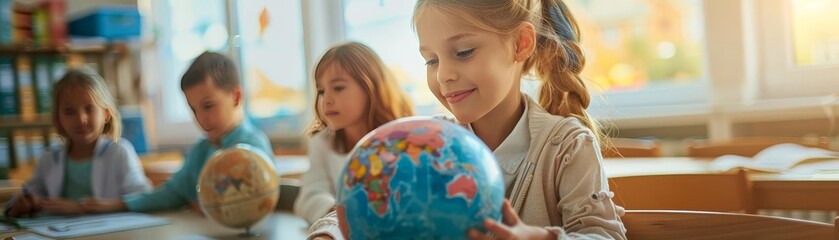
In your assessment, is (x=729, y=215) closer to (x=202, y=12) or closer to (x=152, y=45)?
(x=202, y=12)

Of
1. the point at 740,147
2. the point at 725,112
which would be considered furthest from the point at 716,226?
→ the point at 725,112

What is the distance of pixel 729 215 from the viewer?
133 cm

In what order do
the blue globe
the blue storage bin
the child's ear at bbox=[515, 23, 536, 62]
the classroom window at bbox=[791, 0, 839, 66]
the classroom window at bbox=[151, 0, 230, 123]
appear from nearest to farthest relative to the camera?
the blue globe < the child's ear at bbox=[515, 23, 536, 62] < the classroom window at bbox=[791, 0, 839, 66] < the blue storage bin < the classroom window at bbox=[151, 0, 230, 123]

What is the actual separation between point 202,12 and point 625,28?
3380 mm

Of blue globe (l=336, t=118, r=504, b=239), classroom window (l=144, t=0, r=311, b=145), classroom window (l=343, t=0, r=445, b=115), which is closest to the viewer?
blue globe (l=336, t=118, r=504, b=239)

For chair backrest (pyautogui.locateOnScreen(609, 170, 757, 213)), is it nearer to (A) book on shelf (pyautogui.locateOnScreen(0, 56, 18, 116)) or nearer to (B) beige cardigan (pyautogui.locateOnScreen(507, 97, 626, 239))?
(B) beige cardigan (pyautogui.locateOnScreen(507, 97, 626, 239))

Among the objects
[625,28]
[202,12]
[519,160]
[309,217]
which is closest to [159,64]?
[202,12]

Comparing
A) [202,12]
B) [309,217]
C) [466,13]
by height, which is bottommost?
[309,217]

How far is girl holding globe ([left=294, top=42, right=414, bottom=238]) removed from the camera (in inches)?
79.7

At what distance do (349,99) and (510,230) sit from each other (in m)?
1.09

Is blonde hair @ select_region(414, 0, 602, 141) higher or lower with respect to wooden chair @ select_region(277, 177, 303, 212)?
higher

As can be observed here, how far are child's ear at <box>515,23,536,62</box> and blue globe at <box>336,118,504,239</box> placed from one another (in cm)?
40

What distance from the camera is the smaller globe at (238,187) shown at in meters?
1.79

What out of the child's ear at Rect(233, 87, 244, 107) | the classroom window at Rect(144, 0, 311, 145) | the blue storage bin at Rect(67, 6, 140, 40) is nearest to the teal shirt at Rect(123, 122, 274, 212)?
the child's ear at Rect(233, 87, 244, 107)
